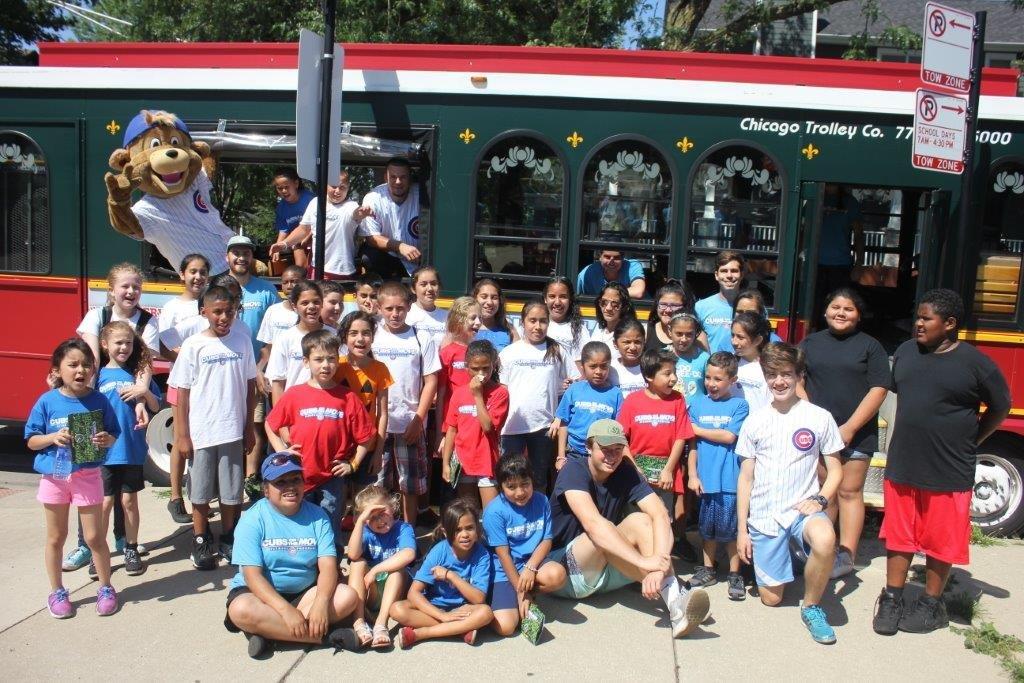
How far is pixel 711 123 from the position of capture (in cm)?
633

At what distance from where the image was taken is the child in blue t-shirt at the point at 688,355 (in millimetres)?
5410

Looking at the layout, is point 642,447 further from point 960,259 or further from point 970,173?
point 970,173

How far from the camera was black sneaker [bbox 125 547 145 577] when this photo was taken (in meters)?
5.27

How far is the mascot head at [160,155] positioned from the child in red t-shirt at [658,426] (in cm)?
360

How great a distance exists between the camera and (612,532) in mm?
4715

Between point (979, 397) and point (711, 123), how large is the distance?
2.63m

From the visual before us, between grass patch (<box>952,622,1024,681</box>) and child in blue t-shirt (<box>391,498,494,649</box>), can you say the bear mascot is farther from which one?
grass patch (<box>952,622,1024,681</box>)

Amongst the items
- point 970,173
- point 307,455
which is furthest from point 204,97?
point 970,173

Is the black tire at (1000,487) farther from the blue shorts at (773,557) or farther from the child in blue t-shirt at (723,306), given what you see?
the blue shorts at (773,557)

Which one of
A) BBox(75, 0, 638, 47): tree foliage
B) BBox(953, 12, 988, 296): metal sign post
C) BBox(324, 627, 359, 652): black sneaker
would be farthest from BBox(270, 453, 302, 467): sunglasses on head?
BBox(75, 0, 638, 47): tree foliage

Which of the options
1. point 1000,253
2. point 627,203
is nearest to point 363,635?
point 627,203

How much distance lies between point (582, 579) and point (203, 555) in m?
2.22

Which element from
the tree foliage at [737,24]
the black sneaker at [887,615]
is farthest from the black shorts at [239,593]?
the tree foliage at [737,24]

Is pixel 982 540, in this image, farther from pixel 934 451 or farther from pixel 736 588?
pixel 736 588
